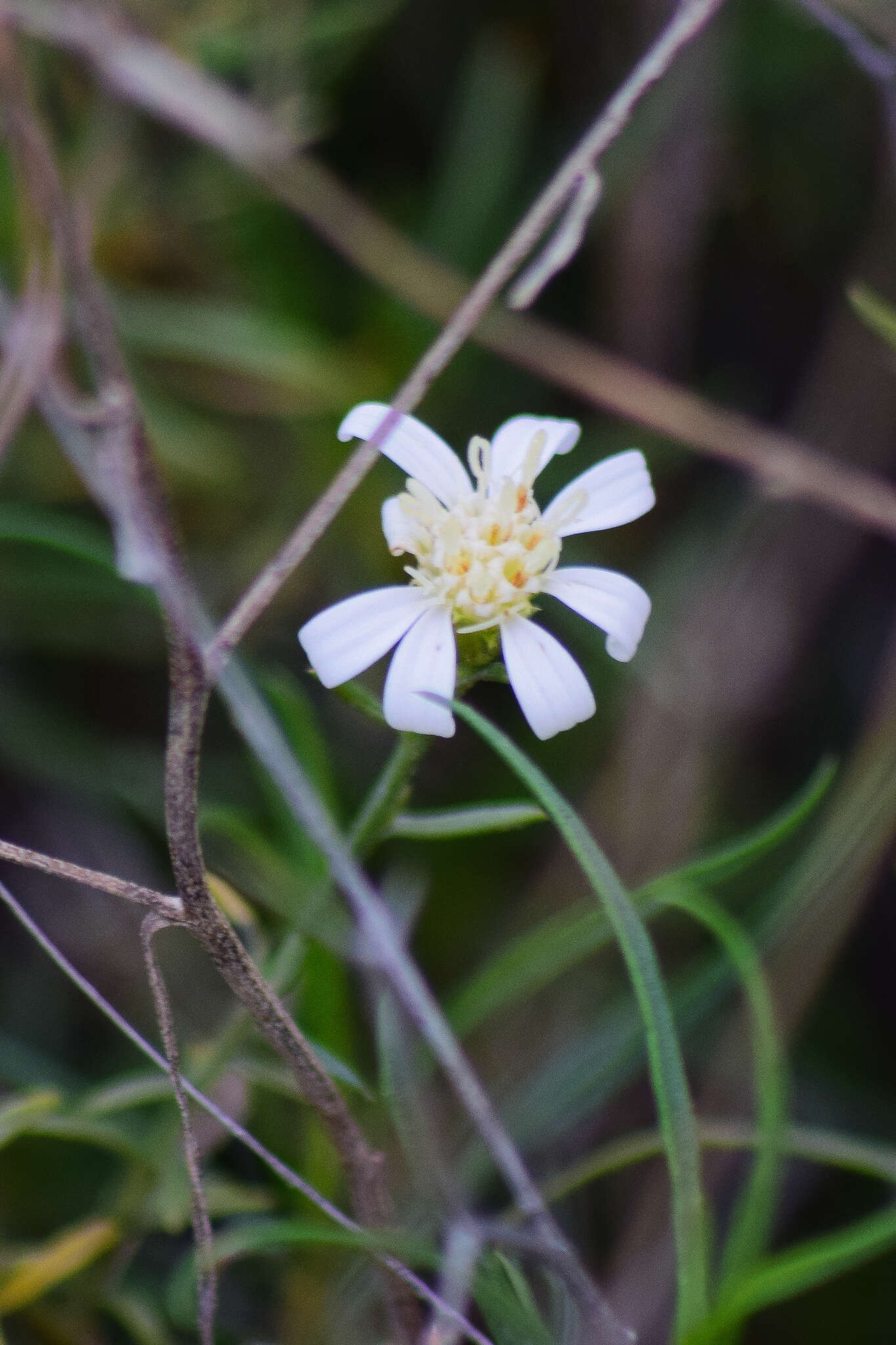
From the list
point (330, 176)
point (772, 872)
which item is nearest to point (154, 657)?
point (330, 176)

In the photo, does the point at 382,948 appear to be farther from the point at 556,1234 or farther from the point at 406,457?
the point at 406,457

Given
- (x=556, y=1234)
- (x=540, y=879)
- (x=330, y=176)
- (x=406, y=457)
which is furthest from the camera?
(x=330, y=176)

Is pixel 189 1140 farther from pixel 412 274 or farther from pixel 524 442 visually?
pixel 412 274

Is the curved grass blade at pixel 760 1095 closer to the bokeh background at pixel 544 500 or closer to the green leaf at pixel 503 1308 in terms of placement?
the green leaf at pixel 503 1308

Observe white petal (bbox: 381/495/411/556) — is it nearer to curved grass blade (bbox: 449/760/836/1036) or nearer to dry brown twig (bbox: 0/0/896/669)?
curved grass blade (bbox: 449/760/836/1036)

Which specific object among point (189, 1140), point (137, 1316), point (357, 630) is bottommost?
point (137, 1316)

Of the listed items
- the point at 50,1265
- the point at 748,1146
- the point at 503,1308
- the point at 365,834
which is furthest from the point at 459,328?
the point at 50,1265

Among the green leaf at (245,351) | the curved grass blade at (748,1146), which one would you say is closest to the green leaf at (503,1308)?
the curved grass blade at (748,1146)
